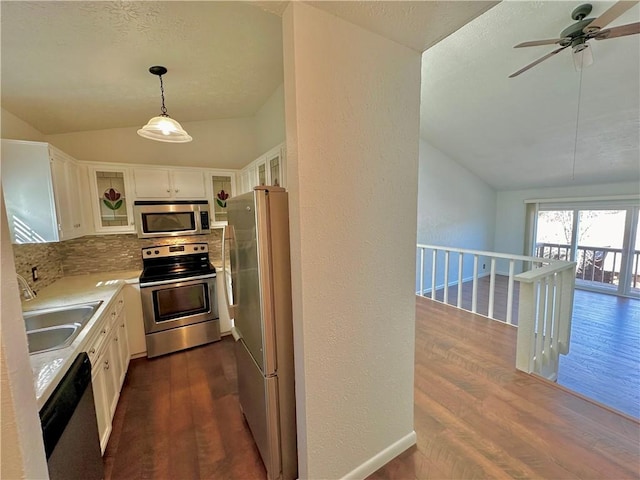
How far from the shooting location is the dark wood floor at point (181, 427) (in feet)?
5.41

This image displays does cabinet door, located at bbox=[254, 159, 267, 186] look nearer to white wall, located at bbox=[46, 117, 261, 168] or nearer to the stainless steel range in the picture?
white wall, located at bbox=[46, 117, 261, 168]

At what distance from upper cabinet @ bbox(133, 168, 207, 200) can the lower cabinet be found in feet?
3.88

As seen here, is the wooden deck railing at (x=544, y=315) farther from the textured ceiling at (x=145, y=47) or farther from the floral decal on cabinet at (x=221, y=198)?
the floral decal on cabinet at (x=221, y=198)

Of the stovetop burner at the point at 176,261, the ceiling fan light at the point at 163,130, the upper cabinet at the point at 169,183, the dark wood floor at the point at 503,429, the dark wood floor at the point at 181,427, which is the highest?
the ceiling fan light at the point at 163,130

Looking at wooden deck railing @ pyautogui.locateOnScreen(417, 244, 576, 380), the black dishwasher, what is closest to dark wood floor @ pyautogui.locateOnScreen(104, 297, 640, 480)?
wooden deck railing @ pyautogui.locateOnScreen(417, 244, 576, 380)

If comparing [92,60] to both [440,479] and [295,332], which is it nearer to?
[295,332]

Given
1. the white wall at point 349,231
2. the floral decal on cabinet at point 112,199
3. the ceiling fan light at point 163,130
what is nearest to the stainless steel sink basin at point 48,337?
the ceiling fan light at point 163,130

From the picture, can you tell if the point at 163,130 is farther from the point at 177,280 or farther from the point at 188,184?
the point at 177,280

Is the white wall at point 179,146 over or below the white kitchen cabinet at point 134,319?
over

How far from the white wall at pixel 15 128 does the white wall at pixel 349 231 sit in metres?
2.39

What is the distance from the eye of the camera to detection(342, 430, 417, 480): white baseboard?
150 cm

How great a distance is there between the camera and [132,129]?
315 cm

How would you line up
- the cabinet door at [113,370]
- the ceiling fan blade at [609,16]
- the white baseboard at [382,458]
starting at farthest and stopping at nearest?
the cabinet door at [113,370] < the ceiling fan blade at [609,16] < the white baseboard at [382,458]

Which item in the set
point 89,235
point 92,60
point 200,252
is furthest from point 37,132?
point 200,252
